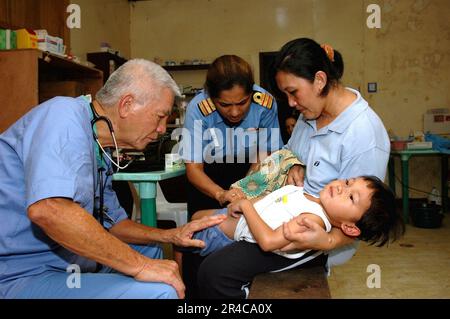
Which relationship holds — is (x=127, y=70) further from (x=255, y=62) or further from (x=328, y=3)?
(x=328, y=3)

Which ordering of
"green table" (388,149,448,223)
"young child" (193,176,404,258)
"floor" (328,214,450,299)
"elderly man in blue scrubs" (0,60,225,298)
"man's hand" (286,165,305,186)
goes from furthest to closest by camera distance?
"green table" (388,149,448,223) < "floor" (328,214,450,299) < "man's hand" (286,165,305,186) < "young child" (193,176,404,258) < "elderly man in blue scrubs" (0,60,225,298)

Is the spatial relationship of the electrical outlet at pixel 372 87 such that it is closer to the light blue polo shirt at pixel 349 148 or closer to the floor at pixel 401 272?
the floor at pixel 401 272

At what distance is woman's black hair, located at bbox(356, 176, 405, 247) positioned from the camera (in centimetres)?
138

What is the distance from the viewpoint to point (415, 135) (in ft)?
16.6

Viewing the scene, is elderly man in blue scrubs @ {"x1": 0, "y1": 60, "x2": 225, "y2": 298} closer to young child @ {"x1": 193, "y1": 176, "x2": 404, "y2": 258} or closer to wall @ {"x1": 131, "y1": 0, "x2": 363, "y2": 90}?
young child @ {"x1": 193, "y1": 176, "x2": 404, "y2": 258}

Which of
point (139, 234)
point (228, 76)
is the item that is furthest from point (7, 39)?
point (139, 234)

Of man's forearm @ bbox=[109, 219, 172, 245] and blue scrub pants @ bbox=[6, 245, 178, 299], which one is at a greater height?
man's forearm @ bbox=[109, 219, 172, 245]

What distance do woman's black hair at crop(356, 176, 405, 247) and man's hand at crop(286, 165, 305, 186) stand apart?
372 millimetres

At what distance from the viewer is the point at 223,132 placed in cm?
225

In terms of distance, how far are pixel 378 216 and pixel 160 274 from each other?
2.68ft

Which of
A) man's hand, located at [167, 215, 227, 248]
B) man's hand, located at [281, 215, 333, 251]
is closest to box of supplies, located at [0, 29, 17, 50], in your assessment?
man's hand, located at [167, 215, 227, 248]

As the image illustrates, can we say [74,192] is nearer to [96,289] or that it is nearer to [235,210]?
[96,289]

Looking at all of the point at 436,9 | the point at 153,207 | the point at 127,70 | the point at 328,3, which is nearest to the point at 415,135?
the point at 436,9
